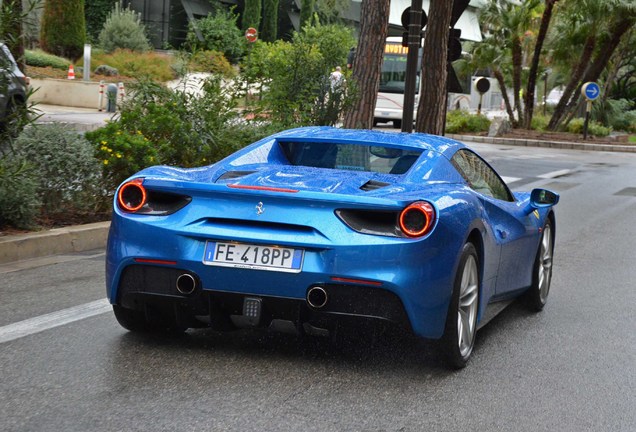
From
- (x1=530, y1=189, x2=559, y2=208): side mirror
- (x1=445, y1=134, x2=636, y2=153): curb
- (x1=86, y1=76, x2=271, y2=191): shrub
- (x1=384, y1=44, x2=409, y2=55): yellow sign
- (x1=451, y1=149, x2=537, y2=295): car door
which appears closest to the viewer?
(x1=451, y1=149, x2=537, y2=295): car door

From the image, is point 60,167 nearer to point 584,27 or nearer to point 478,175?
point 478,175

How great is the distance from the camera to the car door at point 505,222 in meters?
6.43

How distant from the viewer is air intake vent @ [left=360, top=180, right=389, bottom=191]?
18.2 ft

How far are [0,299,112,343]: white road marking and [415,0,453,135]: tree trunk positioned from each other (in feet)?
47.7

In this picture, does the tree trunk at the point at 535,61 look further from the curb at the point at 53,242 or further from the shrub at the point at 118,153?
the curb at the point at 53,242

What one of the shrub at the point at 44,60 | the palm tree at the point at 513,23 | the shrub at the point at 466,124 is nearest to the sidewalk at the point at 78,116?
the shrub at the point at 44,60

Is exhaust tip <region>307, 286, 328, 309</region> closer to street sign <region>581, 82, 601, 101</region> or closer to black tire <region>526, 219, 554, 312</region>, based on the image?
black tire <region>526, 219, 554, 312</region>

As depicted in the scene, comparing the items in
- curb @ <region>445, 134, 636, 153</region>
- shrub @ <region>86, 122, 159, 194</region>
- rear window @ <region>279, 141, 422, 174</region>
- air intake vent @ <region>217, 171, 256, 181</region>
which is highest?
rear window @ <region>279, 141, 422, 174</region>

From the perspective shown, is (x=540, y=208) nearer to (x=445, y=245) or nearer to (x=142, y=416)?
(x=445, y=245)

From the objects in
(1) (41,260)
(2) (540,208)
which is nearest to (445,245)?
(2) (540,208)

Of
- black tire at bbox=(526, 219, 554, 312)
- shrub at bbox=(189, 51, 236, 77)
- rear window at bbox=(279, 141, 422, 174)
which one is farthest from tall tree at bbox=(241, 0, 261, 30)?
rear window at bbox=(279, 141, 422, 174)

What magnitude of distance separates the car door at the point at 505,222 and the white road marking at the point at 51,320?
2383 millimetres

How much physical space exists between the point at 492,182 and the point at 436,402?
7.52 ft

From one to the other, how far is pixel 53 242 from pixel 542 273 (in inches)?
160
